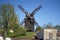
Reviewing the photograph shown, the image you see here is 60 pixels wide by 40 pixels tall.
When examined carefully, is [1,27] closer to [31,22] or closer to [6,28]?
[6,28]

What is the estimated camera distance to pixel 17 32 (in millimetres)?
54406

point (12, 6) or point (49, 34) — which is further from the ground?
point (12, 6)

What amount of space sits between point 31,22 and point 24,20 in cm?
254

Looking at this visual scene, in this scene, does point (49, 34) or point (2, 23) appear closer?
point (49, 34)

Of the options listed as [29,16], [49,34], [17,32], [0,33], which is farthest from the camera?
[29,16]

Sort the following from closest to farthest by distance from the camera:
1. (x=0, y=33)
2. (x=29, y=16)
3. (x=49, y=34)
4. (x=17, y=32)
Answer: (x=49, y=34)
(x=0, y=33)
(x=17, y=32)
(x=29, y=16)

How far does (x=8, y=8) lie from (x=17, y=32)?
7522mm

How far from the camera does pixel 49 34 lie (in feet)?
135

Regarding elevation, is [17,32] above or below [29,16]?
below

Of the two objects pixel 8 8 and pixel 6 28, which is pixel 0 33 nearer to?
pixel 6 28

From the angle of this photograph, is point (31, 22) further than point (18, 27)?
Yes

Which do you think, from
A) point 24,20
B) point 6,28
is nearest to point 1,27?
point 6,28

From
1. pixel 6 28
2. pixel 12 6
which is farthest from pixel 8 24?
pixel 12 6

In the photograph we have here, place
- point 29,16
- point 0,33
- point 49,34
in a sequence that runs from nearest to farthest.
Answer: point 49,34
point 0,33
point 29,16
